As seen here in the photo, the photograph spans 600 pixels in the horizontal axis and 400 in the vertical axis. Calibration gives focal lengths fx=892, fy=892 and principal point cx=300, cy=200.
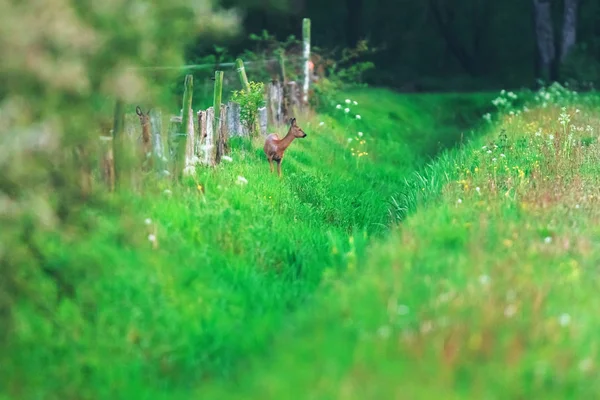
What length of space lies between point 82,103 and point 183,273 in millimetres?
1713

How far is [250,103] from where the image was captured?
13.6 meters

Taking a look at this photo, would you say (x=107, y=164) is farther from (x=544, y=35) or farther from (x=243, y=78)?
(x=544, y=35)

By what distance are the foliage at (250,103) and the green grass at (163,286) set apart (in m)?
2.94

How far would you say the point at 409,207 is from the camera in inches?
439

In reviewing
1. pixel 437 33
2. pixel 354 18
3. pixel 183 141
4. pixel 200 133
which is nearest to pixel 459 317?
pixel 183 141

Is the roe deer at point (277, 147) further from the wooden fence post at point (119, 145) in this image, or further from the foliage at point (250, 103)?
the wooden fence post at point (119, 145)

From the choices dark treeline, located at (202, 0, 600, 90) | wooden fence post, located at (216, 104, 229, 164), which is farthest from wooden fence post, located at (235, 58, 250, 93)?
dark treeline, located at (202, 0, 600, 90)

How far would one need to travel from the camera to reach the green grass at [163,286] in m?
6.40

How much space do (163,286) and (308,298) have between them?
1271 millimetres

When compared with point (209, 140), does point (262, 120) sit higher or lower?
lower

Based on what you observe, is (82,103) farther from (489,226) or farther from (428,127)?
(428,127)

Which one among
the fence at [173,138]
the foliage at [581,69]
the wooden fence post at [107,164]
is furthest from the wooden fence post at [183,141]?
the foliage at [581,69]

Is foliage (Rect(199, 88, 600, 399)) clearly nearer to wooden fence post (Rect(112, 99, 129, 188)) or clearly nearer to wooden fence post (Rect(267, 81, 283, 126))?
wooden fence post (Rect(112, 99, 129, 188))

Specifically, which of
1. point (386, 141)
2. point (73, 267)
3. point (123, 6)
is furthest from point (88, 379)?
point (386, 141)
